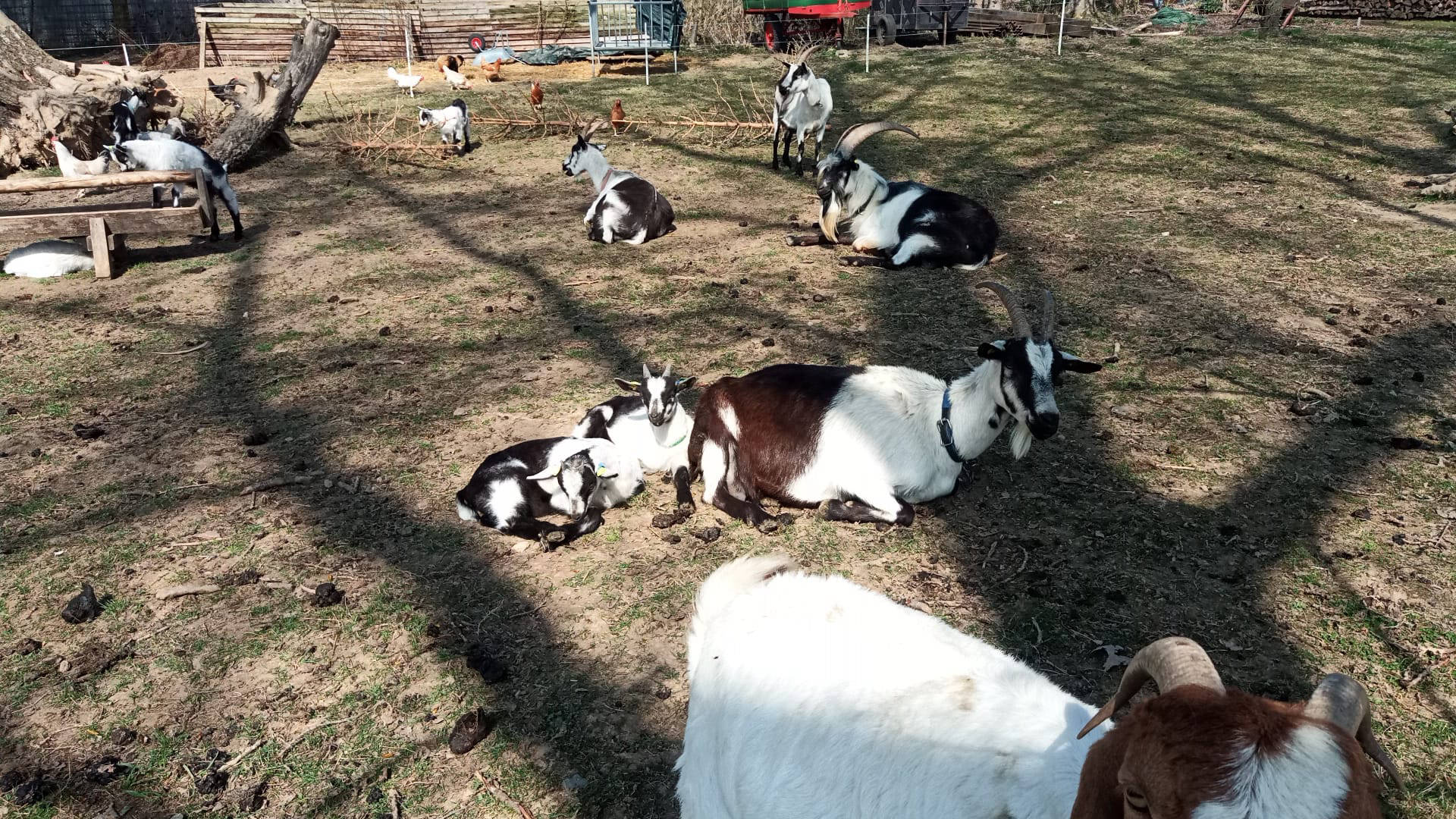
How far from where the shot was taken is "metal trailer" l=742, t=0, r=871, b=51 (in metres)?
20.7

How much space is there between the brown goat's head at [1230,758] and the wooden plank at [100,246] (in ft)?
30.4

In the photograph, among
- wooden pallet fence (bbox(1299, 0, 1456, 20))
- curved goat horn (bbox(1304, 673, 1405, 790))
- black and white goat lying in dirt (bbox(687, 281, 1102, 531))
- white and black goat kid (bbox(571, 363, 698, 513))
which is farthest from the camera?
wooden pallet fence (bbox(1299, 0, 1456, 20))

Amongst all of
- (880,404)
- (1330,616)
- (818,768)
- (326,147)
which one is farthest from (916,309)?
(326,147)

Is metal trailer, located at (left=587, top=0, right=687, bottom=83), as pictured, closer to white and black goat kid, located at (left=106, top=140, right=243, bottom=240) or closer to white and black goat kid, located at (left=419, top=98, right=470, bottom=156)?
white and black goat kid, located at (left=419, top=98, right=470, bottom=156)

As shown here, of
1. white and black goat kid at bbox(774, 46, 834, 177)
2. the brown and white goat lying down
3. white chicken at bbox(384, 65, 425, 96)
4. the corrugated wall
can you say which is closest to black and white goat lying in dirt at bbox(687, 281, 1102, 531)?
the brown and white goat lying down

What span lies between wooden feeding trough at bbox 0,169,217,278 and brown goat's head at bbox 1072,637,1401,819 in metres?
9.09

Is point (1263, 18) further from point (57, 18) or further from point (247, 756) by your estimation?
point (57, 18)

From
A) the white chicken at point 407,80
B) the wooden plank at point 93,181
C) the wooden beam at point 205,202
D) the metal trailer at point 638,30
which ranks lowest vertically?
the wooden beam at point 205,202

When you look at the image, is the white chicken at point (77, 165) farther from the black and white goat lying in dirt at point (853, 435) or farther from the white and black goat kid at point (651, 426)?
the black and white goat lying in dirt at point (853, 435)

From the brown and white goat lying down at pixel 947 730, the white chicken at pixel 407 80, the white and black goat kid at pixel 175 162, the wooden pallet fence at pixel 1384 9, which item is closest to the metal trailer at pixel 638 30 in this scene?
the white chicken at pixel 407 80

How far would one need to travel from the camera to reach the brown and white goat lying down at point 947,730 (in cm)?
148

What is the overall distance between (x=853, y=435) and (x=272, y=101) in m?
10.7

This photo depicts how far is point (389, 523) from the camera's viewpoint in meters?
4.65

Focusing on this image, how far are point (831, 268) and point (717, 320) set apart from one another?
162cm
